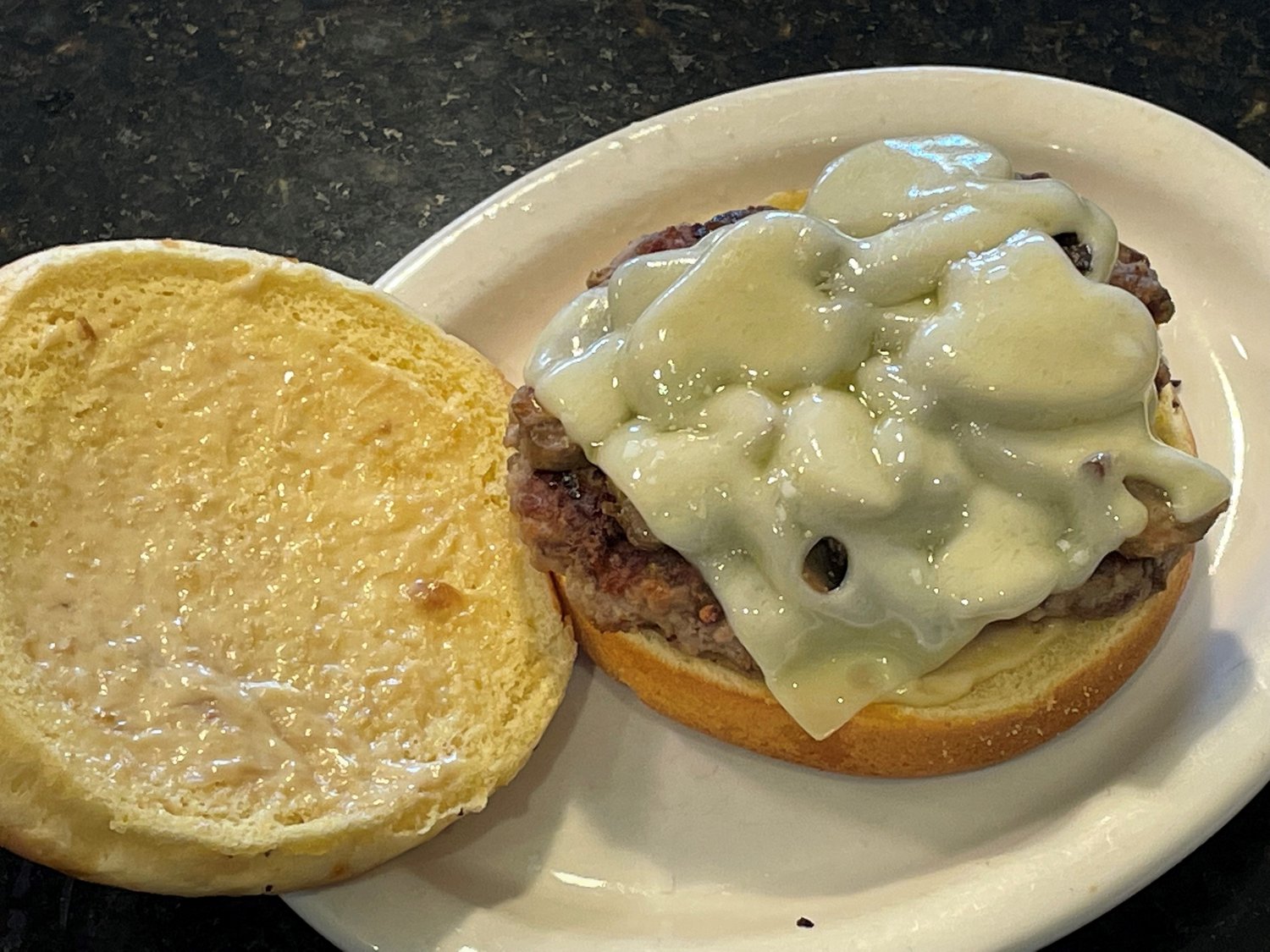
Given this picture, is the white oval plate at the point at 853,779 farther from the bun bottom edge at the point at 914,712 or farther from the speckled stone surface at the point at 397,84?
the speckled stone surface at the point at 397,84

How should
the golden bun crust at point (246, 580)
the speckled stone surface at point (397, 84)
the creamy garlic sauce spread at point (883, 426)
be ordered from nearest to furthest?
the creamy garlic sauce spread at point (883, 426) → the golden bun crust at point (246, 580) → the speckled stone surface at point (397, 84)

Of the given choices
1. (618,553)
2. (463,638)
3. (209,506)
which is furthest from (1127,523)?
(209,506)

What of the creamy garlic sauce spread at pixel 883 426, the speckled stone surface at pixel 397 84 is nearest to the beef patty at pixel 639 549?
the creamy garlic sauce spread at pixel 883 426

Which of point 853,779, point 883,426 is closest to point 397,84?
point 883,426

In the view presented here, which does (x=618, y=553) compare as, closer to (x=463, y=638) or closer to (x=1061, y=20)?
(x=463, y=638)

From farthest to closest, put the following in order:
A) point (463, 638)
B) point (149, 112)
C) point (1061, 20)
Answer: point (149, 112) → point (1061, 20) → point (463, 638)

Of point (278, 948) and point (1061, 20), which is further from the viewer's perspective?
point (1061, 20)
